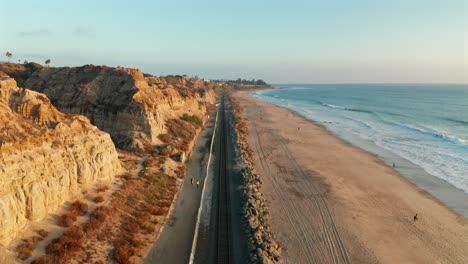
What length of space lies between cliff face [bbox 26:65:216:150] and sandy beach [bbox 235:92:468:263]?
16618 millimetres

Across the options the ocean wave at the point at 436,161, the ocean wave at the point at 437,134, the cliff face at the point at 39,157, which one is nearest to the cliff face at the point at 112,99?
the cliff face at the point at 39,157

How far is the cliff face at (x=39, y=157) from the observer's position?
17.2 metres

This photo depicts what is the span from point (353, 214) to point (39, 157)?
84.9 ft

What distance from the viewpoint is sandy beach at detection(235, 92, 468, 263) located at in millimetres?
22906

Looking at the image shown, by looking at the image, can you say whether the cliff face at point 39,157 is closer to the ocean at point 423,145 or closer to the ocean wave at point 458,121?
the ocean at point 423,145

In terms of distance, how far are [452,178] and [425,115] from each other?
71.7 m

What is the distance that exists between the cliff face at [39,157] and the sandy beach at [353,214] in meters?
16.1

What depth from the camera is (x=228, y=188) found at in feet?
108

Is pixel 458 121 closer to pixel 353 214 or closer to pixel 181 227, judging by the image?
pixel 353 214

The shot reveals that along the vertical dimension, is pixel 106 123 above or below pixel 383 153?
above

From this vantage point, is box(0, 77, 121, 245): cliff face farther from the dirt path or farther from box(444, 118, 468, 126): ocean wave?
box(444, 118, 468, 126): ocean wave

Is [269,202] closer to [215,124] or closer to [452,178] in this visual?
[452,178]

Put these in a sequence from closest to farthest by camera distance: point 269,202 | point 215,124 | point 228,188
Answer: point 269,202
point 228,188
point 215,124

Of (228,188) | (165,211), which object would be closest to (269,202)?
(228,188)
